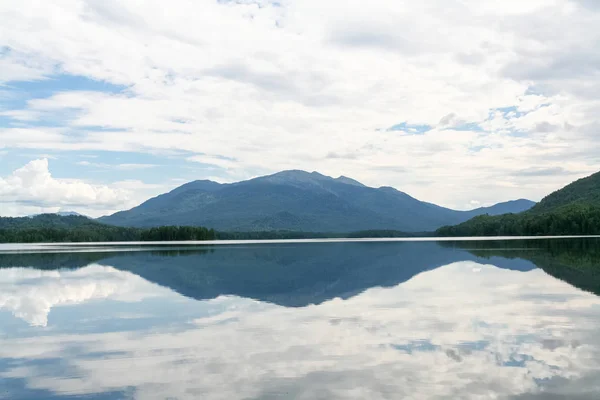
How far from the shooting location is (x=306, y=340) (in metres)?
19.2

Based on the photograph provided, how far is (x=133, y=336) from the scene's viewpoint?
2078 centimetres

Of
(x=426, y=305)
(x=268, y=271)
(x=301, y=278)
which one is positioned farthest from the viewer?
(x=268, y=271)

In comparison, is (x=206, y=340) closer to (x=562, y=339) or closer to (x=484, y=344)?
(x=484, y=344)

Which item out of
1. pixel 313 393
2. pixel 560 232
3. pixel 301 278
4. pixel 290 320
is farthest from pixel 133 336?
pixel 560 232

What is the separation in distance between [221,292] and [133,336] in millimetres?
12841

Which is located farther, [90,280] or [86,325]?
[90,280]

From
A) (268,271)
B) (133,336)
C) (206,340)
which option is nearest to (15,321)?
(133,336)

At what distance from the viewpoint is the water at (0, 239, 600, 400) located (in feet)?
45.3

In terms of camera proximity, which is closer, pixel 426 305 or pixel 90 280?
pixel 426 305

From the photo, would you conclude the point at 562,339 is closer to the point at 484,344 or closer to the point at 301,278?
the point at 484,344

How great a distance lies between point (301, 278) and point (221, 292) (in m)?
9.43

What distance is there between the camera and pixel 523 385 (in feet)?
44.2

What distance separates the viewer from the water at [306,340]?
543 inches

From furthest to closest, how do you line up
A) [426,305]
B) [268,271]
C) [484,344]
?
[268,271] < [426,305] < [484,344]
